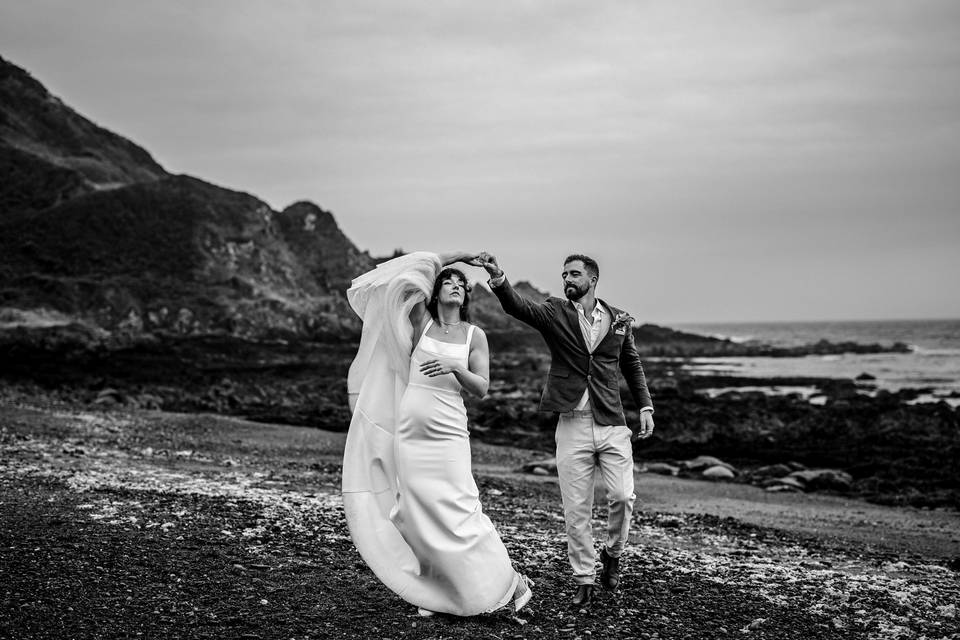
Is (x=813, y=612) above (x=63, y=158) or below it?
below

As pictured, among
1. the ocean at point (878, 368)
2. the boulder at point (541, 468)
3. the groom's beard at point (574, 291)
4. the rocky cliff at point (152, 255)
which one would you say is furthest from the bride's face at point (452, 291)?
the rocky cliff at point (152, 255)

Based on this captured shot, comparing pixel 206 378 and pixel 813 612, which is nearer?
pixel 813 612

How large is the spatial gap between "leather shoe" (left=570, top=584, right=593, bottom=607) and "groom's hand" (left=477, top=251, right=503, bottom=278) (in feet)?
8.59

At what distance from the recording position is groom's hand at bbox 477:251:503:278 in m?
6.99

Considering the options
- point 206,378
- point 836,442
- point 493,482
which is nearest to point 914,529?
point 493,482

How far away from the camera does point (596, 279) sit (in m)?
7.70

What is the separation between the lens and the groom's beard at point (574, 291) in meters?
7.56

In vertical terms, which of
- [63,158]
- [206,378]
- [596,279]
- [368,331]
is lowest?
[206,378]

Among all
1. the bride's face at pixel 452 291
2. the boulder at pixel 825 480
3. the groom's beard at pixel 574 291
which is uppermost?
the groom's beard at pixel 574 291

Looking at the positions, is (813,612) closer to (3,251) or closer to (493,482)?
(493,482)

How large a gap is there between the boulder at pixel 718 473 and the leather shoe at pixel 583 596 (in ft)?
42.2

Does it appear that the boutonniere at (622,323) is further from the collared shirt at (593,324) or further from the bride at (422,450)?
the bride at (422,450)

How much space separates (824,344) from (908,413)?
69045 mm

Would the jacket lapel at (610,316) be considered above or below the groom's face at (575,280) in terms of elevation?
below
